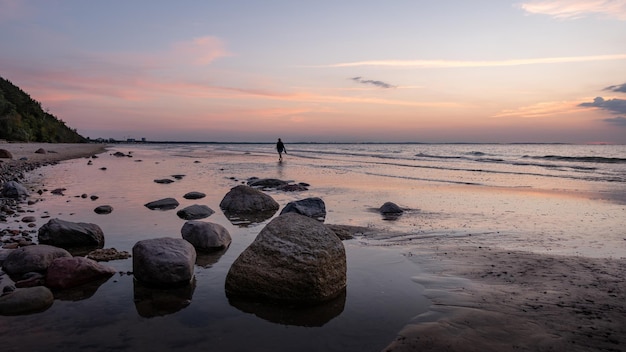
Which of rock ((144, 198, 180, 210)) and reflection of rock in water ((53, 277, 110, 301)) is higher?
rock ((144, 198, 180, 210))

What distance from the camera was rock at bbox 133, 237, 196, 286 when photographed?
598cm

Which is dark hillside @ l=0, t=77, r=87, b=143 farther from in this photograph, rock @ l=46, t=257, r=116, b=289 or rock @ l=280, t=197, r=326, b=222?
rock @ l=46, t=257, r=116, b=289

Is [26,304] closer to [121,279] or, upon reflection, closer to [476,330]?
[121,279]

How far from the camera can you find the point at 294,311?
5328 millimetres

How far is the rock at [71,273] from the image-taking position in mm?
5855

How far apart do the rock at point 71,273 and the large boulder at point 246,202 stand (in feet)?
19.4

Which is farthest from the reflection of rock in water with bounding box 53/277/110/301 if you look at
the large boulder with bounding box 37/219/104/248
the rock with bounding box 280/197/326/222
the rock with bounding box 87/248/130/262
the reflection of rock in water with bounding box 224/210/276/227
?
the rock with bounding box 280/197/326/222

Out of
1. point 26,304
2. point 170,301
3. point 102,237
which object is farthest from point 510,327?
point 102,237

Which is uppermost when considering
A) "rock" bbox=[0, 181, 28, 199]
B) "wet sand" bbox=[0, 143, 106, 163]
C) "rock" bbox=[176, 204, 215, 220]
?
"wet sand" bbox=[0, 143, 106, 163]

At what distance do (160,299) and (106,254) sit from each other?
2.42 m

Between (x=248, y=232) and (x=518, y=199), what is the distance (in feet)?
37.7

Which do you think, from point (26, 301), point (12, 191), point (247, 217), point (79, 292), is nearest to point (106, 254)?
point (79, 292)

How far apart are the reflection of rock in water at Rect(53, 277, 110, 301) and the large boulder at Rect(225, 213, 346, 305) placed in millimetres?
1835

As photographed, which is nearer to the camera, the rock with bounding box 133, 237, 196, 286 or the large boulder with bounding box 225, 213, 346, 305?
the large boulder with bounding box 225, 213, 346, 305
